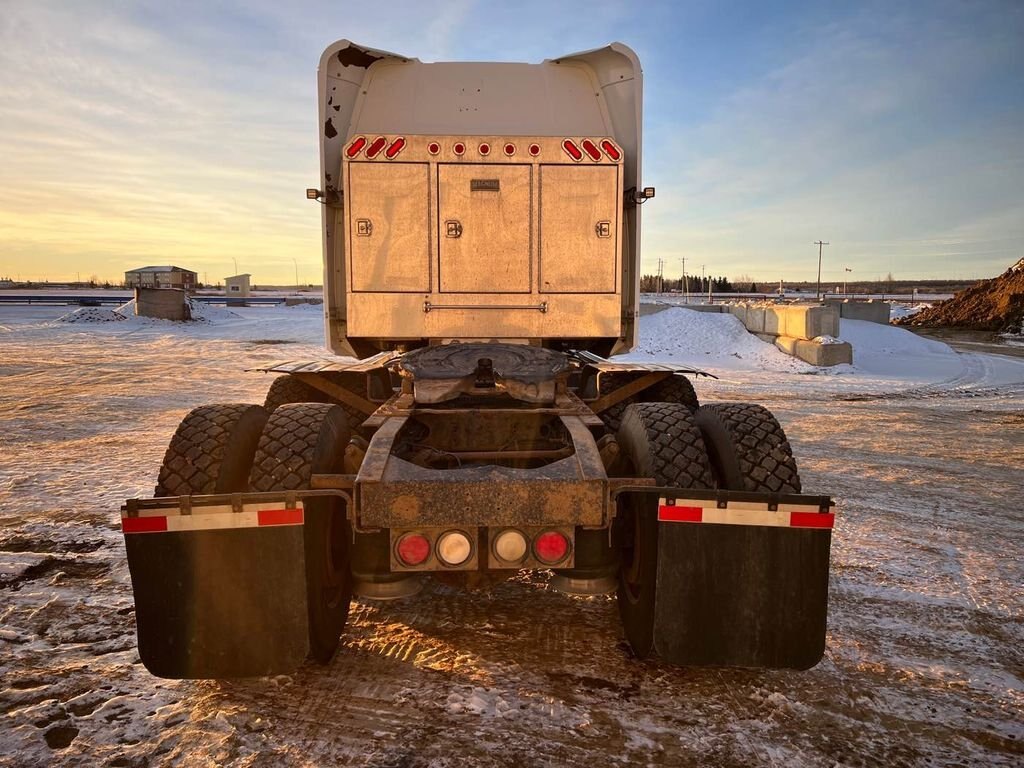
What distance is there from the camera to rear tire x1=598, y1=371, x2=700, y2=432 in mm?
5082

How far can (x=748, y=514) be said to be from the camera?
10.1 ft

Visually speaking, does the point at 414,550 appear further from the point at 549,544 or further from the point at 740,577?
the point at 740,577

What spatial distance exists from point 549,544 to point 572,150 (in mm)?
3346

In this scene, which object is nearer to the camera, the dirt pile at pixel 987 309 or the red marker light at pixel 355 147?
the red marker light at pixel 355 147

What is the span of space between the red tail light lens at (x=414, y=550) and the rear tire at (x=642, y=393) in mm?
2349

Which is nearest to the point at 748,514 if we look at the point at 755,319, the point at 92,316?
the point at 755,319

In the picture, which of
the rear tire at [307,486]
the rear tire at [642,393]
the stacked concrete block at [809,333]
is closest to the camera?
the rear tire at [307,486]

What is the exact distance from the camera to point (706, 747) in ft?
9.67

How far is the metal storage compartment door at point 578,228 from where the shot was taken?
5250mm

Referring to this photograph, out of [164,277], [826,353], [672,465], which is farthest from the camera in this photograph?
[164,277]

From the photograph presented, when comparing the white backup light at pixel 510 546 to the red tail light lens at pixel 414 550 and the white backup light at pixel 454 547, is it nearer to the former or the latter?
the white backup light at pixel 454 547

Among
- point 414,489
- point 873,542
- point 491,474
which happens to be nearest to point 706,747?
point 491,474

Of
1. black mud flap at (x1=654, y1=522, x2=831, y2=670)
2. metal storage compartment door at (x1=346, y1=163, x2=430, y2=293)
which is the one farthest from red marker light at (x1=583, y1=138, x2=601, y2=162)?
black mud flap at (x1=654, y1=522, x2=831, y2=670)

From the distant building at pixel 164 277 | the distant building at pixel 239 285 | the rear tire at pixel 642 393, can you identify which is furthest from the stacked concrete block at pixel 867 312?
the distant building at pixel 239 285
